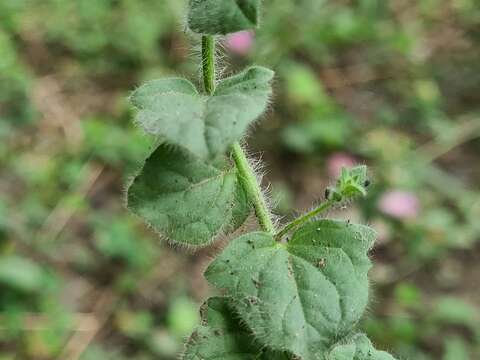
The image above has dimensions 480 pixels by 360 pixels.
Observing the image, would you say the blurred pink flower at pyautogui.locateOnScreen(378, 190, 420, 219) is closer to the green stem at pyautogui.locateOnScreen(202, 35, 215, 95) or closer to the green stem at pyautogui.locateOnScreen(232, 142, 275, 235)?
the green stem at pyautogui.locateOnScreen(232, 142, 275, 235)

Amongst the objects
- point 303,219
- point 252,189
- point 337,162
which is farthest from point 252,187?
point 337,162

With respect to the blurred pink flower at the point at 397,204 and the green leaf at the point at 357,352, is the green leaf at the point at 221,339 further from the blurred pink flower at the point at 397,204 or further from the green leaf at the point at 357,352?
the blurred pink flower at the point at 397,204

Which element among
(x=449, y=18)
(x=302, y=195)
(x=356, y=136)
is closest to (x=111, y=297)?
(x=302, y=195)

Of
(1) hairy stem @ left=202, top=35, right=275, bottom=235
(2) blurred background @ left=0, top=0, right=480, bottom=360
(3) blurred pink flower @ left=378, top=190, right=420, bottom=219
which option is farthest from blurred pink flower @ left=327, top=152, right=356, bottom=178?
(1) hairy stem @ left=202, top=35, right=275, bottom=235

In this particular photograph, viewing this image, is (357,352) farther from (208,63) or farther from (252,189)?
(208,63)

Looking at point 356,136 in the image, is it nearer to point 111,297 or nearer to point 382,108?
point 382,108
